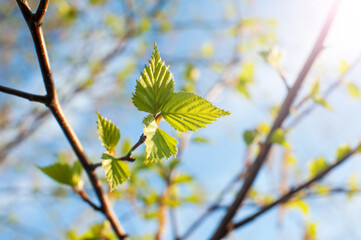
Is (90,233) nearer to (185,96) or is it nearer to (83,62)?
(185,96)

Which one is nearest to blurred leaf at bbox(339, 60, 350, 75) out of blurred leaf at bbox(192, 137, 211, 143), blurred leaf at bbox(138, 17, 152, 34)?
blurred leaf at bbox(192, 137, 211, 143)

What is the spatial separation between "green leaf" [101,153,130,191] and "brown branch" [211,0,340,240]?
291mm

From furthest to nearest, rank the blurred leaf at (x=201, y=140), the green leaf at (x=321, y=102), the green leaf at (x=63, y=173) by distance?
1. the blurred leaf at (x=201, y=140)
2. the green leaf at (x=321, y=102)
3. the green leaf at (x=63, y=173)

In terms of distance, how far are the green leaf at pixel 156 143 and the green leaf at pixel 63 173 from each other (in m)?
0.22

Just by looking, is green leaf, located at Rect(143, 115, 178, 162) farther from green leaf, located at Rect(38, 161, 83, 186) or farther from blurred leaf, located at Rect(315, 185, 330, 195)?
blurred leaf, located at Rect(315, 185, 330, 195)

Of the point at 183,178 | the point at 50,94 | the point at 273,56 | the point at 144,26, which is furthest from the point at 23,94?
the point at 144,26

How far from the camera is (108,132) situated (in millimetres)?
360

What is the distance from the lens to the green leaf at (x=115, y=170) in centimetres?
31

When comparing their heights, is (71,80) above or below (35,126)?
above

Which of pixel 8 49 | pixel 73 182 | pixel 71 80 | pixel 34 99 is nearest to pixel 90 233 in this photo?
pixel 73 182

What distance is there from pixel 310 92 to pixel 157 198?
56 centimetres

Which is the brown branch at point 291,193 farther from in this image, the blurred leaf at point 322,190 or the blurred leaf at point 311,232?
the blurred leaf at point 311,232

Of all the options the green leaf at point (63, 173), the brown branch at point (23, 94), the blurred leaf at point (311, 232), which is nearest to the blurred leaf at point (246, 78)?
the blurred leaf at point (311, 232)

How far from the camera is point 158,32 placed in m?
2.39
